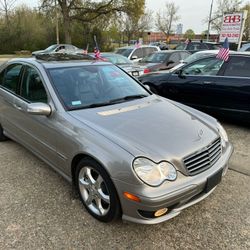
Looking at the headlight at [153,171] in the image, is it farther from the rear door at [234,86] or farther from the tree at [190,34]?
the tree at [190,34]

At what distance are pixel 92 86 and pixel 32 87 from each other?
78 centimetres

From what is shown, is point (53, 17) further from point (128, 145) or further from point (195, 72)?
point (128, 145)

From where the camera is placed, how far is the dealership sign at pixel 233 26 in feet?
42.7

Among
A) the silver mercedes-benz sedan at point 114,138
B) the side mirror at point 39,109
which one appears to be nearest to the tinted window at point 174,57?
the silver mercedes-benz sedan at point 114,138

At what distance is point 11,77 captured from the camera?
4.26 metres

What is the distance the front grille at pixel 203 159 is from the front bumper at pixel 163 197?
6cm

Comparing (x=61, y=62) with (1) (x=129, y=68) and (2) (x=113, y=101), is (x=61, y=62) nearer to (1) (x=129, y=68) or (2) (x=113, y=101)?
(2) (x=113, y=101)

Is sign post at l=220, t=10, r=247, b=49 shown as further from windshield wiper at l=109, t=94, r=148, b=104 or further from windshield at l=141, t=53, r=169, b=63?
windshield wiper at l=109, t=94, r=148, b=104

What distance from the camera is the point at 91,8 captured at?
29156 millimetres

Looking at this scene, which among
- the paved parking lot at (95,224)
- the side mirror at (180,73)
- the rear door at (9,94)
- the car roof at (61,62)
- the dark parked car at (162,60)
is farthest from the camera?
the dark parked car at (162,60)

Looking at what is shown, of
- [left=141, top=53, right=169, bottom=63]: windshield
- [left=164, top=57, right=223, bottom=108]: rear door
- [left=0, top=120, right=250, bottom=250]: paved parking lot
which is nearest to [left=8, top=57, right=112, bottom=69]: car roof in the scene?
Answer: [left=0, top=120, right=250, bottom=250]: paved parking lot

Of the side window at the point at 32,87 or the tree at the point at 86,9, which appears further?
the tree at the point at 86,9

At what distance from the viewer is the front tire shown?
2.54 meters

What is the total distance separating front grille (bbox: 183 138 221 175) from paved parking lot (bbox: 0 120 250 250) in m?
0.57
